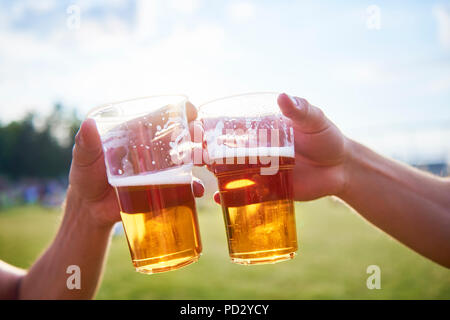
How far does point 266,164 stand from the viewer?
1875 millimetres

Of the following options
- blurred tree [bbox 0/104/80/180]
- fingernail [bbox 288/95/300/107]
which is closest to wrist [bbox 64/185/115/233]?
fingernail [bbox 288/95/300/107]

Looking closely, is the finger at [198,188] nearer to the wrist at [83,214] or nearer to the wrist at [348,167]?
the wrist at [83,214]

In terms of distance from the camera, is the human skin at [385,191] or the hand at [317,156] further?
the human skin at [385,191]

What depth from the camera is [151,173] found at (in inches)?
71.6

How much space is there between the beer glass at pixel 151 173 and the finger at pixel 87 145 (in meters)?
0.04

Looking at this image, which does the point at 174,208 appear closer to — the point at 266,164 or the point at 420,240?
the point at 266,164

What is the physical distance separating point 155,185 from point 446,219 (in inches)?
65.8

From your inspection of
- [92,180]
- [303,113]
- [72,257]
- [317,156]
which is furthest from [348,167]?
[72,257]

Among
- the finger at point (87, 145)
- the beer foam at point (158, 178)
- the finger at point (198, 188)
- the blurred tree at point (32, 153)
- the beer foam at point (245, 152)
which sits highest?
the finger at point (87, 145)

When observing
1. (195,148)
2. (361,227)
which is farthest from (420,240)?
(361,227)

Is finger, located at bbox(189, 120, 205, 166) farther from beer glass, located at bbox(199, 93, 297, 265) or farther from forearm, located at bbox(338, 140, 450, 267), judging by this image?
forearm, located at bbox(338, 140, 450, 267)

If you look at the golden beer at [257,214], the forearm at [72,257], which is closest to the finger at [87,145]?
the forearm at [72,257]

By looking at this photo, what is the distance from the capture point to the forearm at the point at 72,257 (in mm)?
2457

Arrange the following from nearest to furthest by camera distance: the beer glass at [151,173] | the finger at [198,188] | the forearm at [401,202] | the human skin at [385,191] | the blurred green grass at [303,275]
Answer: the beer glass at [151,173] → the finger at [198,188] → the human skin at [385,191] → the forearm at [401,202] → the blurred green grass at [303,275]
